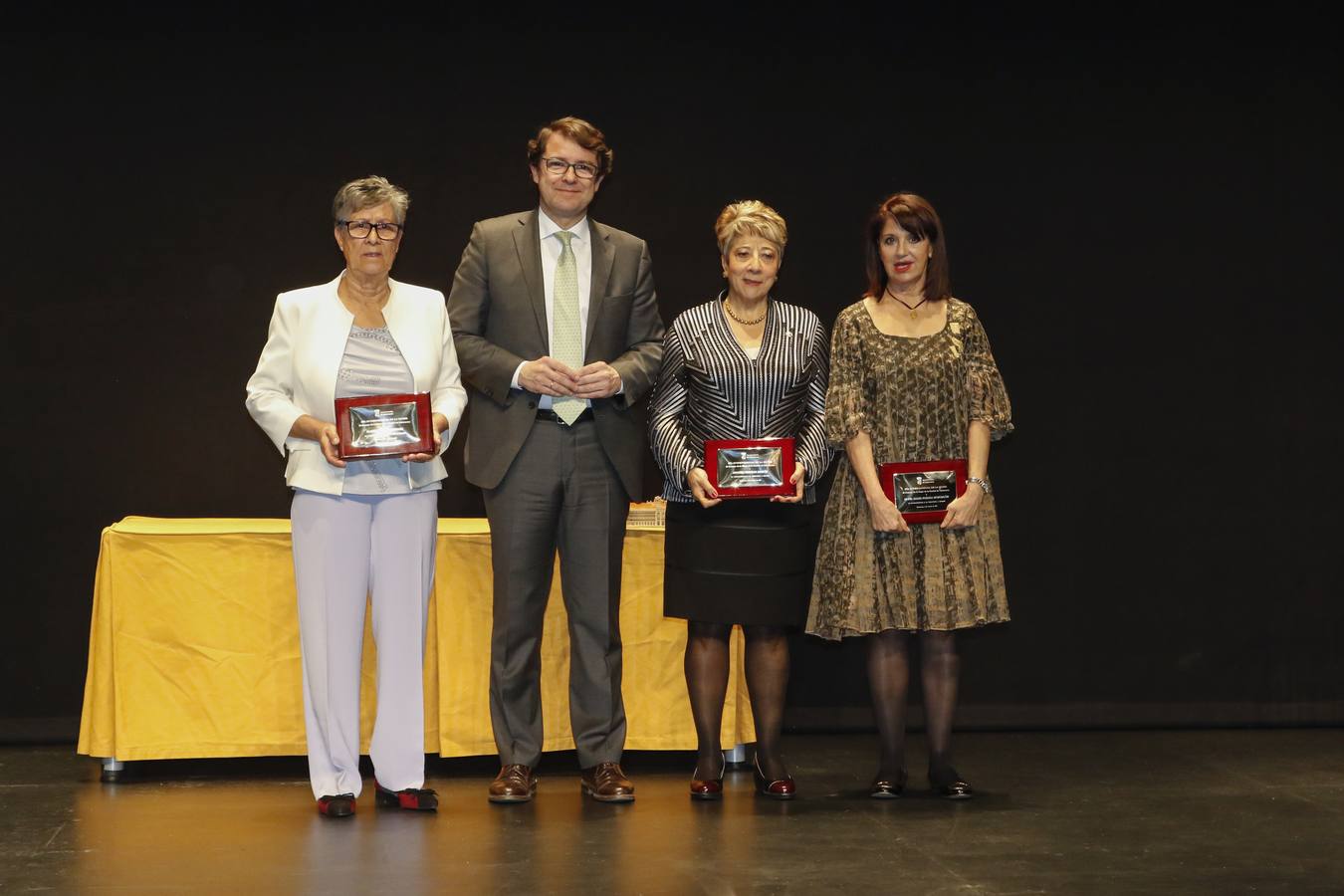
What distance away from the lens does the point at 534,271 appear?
3992mm

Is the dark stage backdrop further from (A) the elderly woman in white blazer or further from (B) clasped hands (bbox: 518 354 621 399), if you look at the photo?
(B) clasped hands (bbox: 518 354 621 399)

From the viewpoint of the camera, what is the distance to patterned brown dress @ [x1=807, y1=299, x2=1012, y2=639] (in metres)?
3.98

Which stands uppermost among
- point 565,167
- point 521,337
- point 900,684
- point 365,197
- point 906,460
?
point 565,167

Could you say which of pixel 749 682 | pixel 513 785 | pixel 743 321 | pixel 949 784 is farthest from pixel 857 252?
pixel 513 785

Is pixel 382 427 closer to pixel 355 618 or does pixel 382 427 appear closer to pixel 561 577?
pixel 355 618

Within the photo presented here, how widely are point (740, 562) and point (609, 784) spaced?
0.69 metres

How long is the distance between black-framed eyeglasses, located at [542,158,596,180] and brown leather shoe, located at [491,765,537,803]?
5.17 ft

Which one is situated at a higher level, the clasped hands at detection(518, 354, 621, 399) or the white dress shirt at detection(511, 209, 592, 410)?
the white dress shirt at detection(511, 209, 592, 410)

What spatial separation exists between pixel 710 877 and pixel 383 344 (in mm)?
1586

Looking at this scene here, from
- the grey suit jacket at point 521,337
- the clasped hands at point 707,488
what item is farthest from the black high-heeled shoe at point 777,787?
the grey suit jacket at point 521,337

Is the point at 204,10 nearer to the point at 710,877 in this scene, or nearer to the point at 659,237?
the point at 659,237

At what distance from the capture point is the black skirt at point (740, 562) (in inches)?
155

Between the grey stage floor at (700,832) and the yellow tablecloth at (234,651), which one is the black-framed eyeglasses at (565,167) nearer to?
the yellow tablecloth at (234,651)

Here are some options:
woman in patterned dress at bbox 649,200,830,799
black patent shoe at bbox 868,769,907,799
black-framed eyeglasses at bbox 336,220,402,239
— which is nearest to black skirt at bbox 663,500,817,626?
woman in patterned dress at bbox 649,200,830,799
